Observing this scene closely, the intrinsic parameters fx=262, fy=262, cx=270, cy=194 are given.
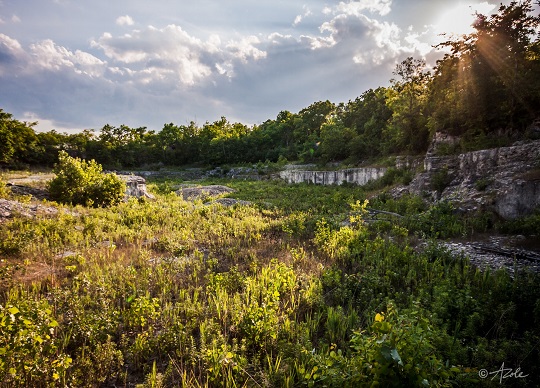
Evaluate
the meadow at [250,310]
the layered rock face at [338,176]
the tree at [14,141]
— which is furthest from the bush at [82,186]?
the tree at [14,141]

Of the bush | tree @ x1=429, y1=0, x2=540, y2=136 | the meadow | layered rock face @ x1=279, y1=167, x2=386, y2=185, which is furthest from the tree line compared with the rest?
the bush

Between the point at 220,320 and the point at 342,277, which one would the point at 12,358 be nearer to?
the point at 220,320

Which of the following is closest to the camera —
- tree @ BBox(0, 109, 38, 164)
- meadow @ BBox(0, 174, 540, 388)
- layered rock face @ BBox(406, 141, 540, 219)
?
meadow @ BBox(0, 174, 540, 388)

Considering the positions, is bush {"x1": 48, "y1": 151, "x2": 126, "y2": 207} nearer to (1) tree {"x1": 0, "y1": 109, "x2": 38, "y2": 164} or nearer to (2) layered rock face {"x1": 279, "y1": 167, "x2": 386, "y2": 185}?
(2) layered rock face {"x1": 279, "y1": 167, "x2": 386, "y2": 185}

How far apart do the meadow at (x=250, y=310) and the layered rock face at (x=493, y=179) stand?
5.83ft

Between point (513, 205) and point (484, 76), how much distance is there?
11082mm

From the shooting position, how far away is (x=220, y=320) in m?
5.24

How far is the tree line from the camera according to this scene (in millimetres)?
16750

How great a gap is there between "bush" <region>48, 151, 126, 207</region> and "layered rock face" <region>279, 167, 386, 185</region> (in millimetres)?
22151

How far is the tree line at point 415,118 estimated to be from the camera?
55.0 feet

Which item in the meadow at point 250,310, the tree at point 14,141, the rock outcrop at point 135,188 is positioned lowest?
the meadow at point 250,310

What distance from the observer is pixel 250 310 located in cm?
498

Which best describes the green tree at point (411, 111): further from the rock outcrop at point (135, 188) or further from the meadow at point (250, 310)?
the rock outcrop at point (135, 188)

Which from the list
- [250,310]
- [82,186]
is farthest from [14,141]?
[250,310]
